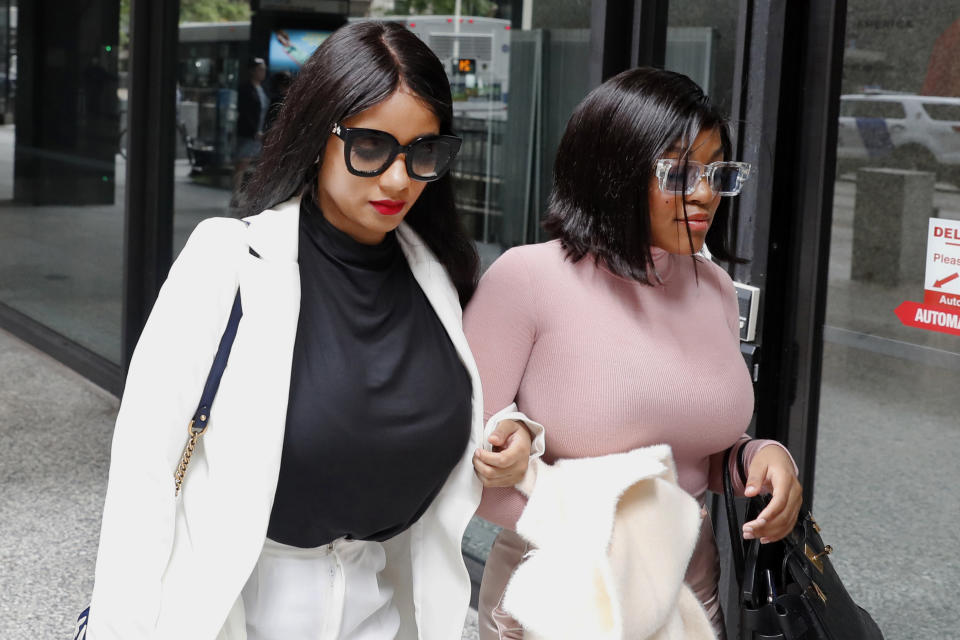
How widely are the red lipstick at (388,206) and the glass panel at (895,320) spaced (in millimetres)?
1710

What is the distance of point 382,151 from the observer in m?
1.83

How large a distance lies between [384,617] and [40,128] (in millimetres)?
6859

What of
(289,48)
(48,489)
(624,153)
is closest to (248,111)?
(289,48)

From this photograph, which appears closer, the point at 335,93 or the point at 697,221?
the point at 335,93

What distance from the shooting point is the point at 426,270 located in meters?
2.04

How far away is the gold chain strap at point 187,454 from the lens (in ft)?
5.91

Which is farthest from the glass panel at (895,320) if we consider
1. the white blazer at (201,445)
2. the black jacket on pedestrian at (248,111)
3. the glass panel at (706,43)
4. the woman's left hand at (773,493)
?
the black jacket on pedestrian at (248,111)

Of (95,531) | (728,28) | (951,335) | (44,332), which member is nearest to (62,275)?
(44,332)

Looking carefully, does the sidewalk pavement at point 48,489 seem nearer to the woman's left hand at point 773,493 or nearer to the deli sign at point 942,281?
the deli sign at point 942,281

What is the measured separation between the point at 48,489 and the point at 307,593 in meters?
4.02

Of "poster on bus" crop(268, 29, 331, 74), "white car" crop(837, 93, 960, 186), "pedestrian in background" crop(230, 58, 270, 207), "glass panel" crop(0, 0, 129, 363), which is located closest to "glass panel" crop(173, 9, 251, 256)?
"pedestrian in background" crop(230, 58, 270, 207)

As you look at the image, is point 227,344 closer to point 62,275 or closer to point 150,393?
point 150,393

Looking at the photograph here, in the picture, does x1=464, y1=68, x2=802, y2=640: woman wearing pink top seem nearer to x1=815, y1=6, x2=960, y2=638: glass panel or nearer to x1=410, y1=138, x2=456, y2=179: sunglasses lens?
x1=410, y1=138, x2=456, y2=179: sunglasses lens

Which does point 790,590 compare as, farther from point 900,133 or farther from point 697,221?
point 900,133
